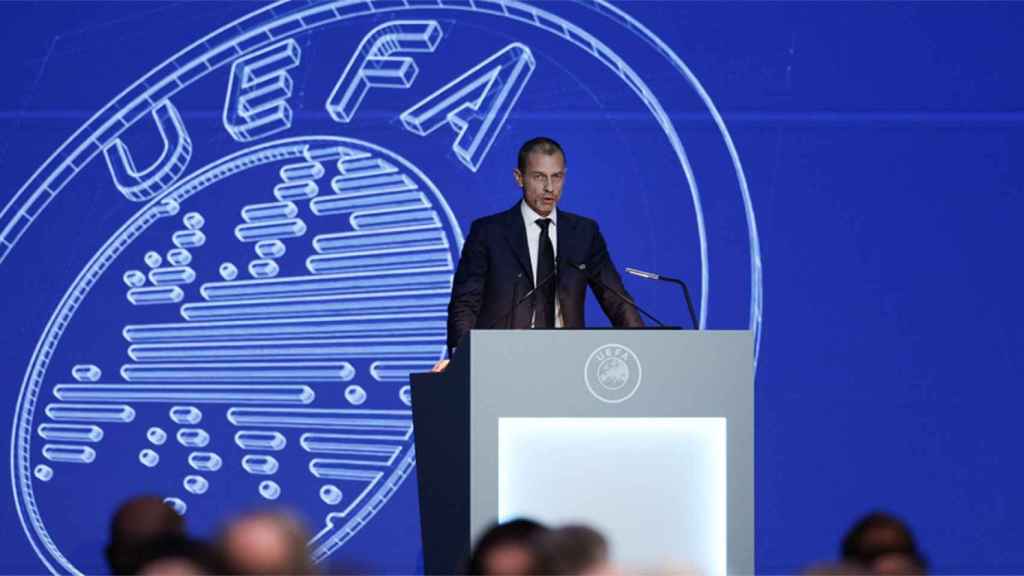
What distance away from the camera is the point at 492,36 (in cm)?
651

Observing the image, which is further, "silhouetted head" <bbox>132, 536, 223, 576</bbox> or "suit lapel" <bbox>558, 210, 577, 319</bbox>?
"suit lapel" <bbox>558, 210, 577, 319</bbox>

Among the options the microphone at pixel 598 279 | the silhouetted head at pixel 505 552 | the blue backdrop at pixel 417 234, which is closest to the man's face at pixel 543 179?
the microphone at pixel 598 279

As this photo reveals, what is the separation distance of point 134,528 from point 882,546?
1.23 meters

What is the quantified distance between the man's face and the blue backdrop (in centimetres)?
151

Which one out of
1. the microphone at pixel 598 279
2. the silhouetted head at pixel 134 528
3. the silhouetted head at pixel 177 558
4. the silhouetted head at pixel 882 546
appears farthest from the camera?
the microphone at pixel 598 279

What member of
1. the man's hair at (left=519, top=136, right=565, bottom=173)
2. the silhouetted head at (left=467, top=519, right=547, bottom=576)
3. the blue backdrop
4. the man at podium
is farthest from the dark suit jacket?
the silhouetted head at (left=467, top=519, right=547, bottom=576)

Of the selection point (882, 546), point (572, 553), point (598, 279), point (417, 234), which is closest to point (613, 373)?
point (598, 279)

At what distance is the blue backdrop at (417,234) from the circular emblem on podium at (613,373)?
8.20 feet

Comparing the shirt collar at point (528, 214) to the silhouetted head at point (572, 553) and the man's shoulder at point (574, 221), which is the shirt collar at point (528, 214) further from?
the silhouetted head at point (572, 553)

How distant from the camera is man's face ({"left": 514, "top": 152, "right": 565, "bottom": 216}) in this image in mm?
4867

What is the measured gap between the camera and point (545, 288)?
486 centimetres

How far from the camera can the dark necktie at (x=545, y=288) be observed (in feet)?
15.8

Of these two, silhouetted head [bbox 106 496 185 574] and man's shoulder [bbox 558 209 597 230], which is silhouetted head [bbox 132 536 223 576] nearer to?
silhouetted head [bbox 106 496 185 574]

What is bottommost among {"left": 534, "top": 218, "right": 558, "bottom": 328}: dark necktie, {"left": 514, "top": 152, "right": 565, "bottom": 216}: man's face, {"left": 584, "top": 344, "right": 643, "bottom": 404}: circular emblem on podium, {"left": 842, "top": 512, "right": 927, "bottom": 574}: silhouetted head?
{"left": 842, "top": 512, "right": 927, "bottom": 574}: silhouetted head
